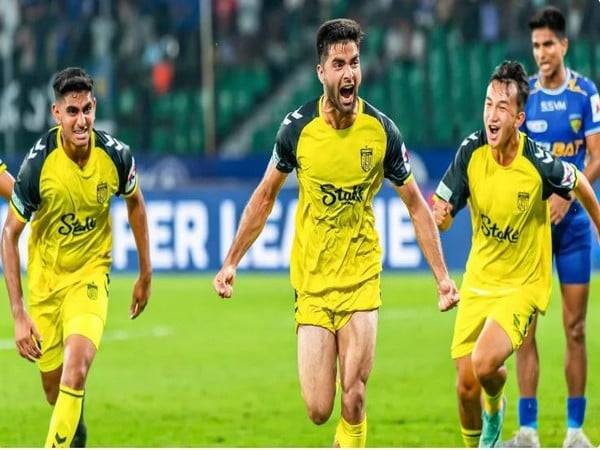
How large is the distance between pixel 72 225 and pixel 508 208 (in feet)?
7.53

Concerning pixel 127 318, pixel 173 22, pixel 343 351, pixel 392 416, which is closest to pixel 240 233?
pixel 343 351

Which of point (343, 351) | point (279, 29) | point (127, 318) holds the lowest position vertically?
point (127, 318)

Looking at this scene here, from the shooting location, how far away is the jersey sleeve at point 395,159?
7383 mm

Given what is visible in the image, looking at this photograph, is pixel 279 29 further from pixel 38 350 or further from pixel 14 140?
pixel 38 350

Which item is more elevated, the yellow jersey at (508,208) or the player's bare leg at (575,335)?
the yellow jersey at (508,208)

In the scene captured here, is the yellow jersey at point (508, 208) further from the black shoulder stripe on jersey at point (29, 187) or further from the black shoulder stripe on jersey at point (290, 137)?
the black shoulder stripe on jersey at point (29, 187)

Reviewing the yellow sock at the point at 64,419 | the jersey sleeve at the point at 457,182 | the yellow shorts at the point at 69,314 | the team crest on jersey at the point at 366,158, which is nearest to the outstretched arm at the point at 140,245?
the yellow shorts at the point at 69,314

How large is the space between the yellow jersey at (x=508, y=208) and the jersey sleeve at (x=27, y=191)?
82.9 inches

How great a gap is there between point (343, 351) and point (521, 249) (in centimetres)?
118

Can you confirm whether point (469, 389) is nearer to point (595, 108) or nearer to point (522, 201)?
point (522, 201)

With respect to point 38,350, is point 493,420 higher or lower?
lower

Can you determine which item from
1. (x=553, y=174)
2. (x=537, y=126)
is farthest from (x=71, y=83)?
(x=537, y=126)

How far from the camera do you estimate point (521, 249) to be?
7863 millimetres

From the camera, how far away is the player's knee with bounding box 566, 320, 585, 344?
870cm
